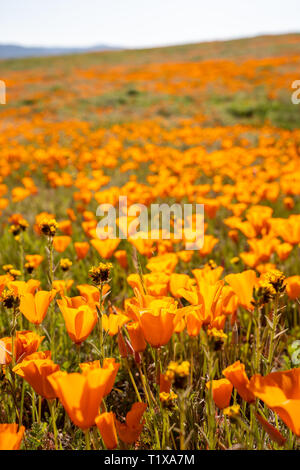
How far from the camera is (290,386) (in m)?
0.91

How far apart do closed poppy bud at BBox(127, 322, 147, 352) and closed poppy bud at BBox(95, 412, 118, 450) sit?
310 millimetres

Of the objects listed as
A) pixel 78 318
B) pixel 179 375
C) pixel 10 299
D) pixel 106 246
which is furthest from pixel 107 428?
pixel 106 246

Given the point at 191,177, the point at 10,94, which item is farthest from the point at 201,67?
the point at 191,177

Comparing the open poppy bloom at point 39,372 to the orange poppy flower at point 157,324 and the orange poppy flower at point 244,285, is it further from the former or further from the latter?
the orange poppy flower at point 244,285

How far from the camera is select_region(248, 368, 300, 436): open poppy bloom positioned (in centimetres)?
81

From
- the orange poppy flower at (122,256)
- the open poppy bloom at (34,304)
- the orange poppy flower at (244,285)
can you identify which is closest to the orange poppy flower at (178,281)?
the orange poppy flower at (244,285)

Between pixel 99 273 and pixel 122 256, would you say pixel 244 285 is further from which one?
pixel 122 256

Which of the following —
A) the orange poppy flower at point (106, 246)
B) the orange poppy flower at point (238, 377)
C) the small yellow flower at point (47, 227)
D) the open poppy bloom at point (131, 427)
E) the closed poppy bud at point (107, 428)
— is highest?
the small yellow flower at point (47, 227)

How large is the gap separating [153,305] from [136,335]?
15cm

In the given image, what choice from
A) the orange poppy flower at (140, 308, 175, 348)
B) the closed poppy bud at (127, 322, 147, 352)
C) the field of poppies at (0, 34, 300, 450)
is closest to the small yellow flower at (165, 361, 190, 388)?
the field of poppies at (0, 34, 300, 450)

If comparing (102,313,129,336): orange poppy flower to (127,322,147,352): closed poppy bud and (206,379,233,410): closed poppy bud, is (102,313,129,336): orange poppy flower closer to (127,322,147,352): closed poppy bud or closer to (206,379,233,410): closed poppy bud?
(127,322,147,352): closed poppy bud

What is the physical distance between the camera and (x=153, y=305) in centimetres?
111

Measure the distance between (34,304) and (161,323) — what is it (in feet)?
1.51

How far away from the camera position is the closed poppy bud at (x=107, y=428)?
882mm
